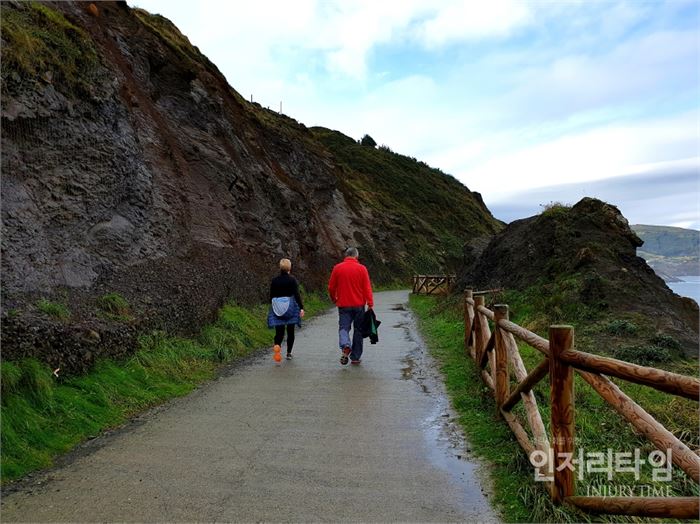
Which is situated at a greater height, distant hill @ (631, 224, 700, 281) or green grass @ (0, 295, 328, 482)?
distant hill @ (631, 224, 700, 281)

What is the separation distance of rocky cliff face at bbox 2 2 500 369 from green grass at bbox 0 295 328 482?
12.1 inches

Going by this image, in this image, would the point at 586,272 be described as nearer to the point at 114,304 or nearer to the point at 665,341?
the point at 665,341

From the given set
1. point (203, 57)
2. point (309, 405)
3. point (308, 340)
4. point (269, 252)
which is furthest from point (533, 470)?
point (203, 57)

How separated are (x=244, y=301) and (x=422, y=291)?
1616cm

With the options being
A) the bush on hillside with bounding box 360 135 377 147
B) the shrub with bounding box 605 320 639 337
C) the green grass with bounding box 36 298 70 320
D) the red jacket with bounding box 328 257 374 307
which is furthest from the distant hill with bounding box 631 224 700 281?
the bush on hillside with bounding box 360 135 377 147

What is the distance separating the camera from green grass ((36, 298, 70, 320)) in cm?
620

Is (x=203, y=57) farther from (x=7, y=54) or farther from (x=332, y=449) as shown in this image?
(x=332, y=449)

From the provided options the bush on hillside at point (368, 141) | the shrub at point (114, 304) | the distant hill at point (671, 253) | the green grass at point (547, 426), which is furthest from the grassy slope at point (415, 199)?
the green grass at point (547, 426)

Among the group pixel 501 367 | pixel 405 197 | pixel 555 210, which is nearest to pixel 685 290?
Result: pixel 555 210

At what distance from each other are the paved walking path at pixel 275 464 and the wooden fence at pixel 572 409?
599 millimetres

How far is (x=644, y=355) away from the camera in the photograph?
8445 millimetres

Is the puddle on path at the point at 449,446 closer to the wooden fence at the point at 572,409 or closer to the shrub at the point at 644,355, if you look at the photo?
the wooden fence at the point at 572,409

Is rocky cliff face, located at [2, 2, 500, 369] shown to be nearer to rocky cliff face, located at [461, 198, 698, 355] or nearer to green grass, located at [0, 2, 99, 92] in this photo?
green grass, located at [0, 2, 99, 92]

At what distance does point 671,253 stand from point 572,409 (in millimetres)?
79862
